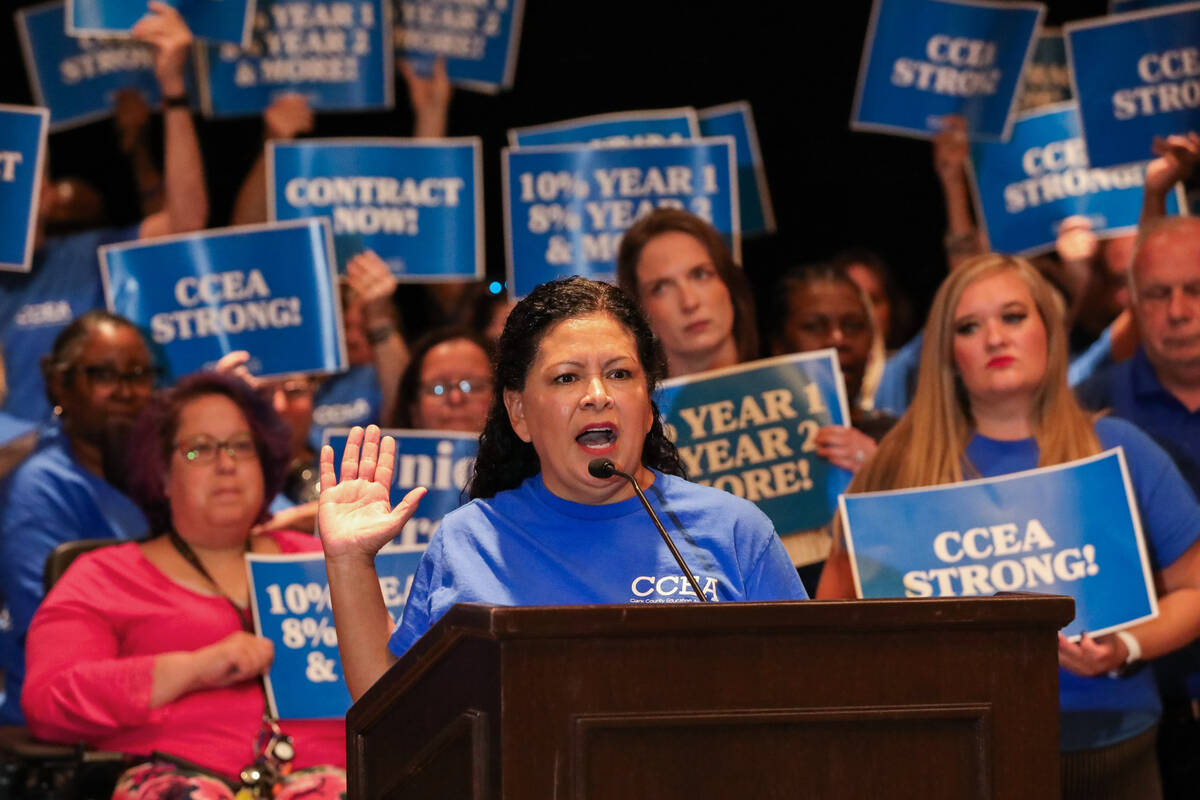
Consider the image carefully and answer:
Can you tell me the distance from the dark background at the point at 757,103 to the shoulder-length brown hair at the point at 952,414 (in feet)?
9.39

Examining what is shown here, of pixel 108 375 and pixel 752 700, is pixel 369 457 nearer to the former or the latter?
pixel 752 700

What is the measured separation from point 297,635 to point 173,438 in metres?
0.64

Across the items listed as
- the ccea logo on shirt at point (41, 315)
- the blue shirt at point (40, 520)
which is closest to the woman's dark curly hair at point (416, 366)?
the blue shirt at point (40, 520)

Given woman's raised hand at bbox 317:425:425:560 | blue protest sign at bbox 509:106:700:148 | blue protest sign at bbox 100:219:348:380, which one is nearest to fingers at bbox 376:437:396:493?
woman's raised hand at bbox 317:425:425:560

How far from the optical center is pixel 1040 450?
382 centimetres

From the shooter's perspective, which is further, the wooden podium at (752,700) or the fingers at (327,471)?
the fingers at (327,471)

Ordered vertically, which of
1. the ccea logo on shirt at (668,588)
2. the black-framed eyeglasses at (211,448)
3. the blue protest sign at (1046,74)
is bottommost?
the black-framed eyeglasses at (211,448)

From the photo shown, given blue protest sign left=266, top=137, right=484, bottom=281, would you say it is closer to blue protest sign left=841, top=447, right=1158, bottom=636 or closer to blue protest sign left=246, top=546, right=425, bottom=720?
blue protest sign left=246, top=546, right=425, bottom=720

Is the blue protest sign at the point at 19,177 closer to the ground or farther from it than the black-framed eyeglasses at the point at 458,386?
farther from it

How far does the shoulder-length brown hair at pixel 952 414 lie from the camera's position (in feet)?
12.5

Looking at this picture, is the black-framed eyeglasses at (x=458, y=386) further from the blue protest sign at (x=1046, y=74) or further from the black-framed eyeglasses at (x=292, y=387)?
the blue protest sign at (x=1046, y=74)

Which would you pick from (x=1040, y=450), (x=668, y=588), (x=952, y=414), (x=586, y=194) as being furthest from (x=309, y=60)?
(x=668, y=588)

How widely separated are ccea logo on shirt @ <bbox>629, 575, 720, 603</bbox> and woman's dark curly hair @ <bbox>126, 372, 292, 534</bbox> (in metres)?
2.00

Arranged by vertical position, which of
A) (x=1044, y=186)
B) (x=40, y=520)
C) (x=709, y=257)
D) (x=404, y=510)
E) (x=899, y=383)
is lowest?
(x=40, y=520)
